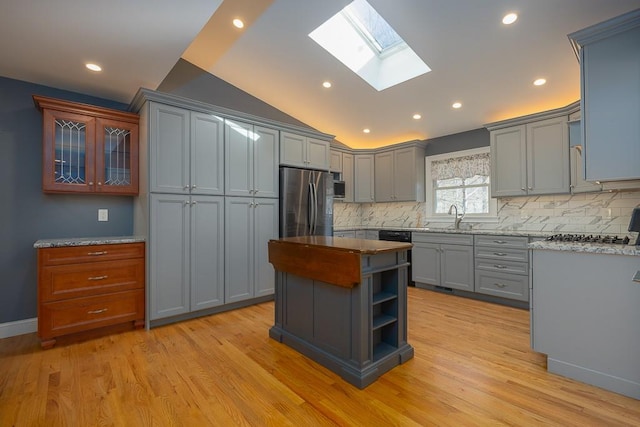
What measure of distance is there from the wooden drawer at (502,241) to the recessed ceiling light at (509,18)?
7.52 feet

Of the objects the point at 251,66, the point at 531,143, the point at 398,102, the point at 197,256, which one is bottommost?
the point at 197,256

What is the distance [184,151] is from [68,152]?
1033 mm

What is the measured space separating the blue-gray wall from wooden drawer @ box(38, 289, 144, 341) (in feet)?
2.11

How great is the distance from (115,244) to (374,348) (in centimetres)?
253

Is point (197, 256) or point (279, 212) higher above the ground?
point (279, 212)

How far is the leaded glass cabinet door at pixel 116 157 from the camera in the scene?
2.91 metres

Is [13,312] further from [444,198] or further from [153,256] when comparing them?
[444,198]

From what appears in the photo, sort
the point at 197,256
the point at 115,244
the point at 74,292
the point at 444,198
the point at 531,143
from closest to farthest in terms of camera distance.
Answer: the point at 74,292, the point at 115,244, the point at 197,256, the point at 531,143, the point at 444,198

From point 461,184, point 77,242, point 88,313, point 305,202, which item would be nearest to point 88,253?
point 77,242

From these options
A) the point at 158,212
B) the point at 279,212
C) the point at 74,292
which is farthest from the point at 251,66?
the point at 74,292

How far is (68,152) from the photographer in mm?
2797

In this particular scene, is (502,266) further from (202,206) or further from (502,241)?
(202,206)

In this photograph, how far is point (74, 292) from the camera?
258cm

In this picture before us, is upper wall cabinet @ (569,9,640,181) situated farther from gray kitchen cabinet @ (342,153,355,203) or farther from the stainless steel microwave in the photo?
gray kitchen cabinet @ (342,153,355,203)
